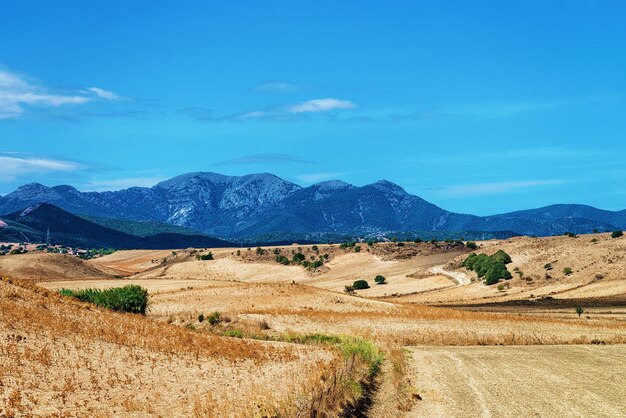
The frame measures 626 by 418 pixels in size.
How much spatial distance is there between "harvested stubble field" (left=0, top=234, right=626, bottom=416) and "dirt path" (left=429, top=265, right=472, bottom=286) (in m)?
1.19

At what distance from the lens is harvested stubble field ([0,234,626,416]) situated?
2506 centimetres

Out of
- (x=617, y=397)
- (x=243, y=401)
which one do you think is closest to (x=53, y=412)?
(x=243, y=401)

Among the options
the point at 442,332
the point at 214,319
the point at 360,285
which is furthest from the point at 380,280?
the point at 442,332

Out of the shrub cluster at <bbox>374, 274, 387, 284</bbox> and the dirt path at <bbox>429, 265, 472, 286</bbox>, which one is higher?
the dirt path at <bbox>429, 265, 472, 286</bbox>

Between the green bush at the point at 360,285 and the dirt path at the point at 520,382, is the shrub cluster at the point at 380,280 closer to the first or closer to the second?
the green bush at the point at 360,285

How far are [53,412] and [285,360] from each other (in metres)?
16.4

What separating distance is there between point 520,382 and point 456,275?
12137 centimetres

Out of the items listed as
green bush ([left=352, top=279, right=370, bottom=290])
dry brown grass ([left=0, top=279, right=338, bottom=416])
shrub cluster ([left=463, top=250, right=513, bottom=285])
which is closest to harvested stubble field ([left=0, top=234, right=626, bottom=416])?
dry brown grass ([left=0, top=279, right=338, bottom=416])

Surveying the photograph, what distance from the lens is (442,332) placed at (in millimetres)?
52969

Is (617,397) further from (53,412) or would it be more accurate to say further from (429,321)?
(429,321)

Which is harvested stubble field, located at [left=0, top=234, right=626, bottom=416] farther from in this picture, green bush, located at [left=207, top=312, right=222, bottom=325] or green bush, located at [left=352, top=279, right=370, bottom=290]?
green bush, located at [left=352, top=279, right=370, bottom=290]

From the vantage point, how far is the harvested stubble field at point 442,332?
25.1m

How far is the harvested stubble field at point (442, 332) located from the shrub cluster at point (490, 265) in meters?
2.32

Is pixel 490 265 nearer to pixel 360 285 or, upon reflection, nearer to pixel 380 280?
pixel 380 280
